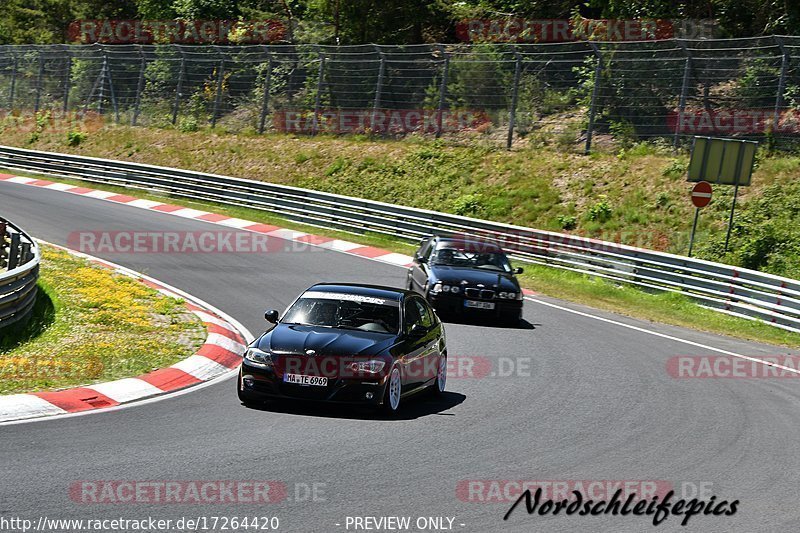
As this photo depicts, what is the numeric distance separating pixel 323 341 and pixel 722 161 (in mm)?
17134

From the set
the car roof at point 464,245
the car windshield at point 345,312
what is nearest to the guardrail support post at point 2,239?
the car roof at point 464,245

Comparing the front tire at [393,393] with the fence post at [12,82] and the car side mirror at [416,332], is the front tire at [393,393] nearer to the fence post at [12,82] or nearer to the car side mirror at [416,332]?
the car side mirror at [416,332]

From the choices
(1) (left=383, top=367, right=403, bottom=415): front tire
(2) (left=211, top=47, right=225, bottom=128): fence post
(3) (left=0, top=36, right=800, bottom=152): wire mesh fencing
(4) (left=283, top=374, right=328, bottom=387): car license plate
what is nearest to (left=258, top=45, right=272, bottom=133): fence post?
(3) (left=0, top=36, right=800, bottom=152): wire mesh fencing

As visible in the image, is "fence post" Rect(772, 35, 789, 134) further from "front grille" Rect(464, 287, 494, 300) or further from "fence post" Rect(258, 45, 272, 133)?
"fence post" Rect(258, 45, 272, 133)

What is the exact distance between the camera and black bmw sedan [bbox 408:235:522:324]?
18375 millimetres

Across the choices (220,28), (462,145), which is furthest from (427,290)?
(220,28)

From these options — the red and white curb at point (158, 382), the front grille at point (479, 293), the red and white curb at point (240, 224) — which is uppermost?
the front grille at point (479, 293)

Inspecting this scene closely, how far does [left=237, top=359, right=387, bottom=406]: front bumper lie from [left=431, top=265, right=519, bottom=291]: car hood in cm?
765

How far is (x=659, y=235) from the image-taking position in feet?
89.2

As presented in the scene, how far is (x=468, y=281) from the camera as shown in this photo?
18594mm

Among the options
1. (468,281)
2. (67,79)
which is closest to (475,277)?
(468,281)

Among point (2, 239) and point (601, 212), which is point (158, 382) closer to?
point (2, 239)

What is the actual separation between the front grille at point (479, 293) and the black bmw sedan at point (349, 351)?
5.13 metres

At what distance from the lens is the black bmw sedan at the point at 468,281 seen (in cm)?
1838
